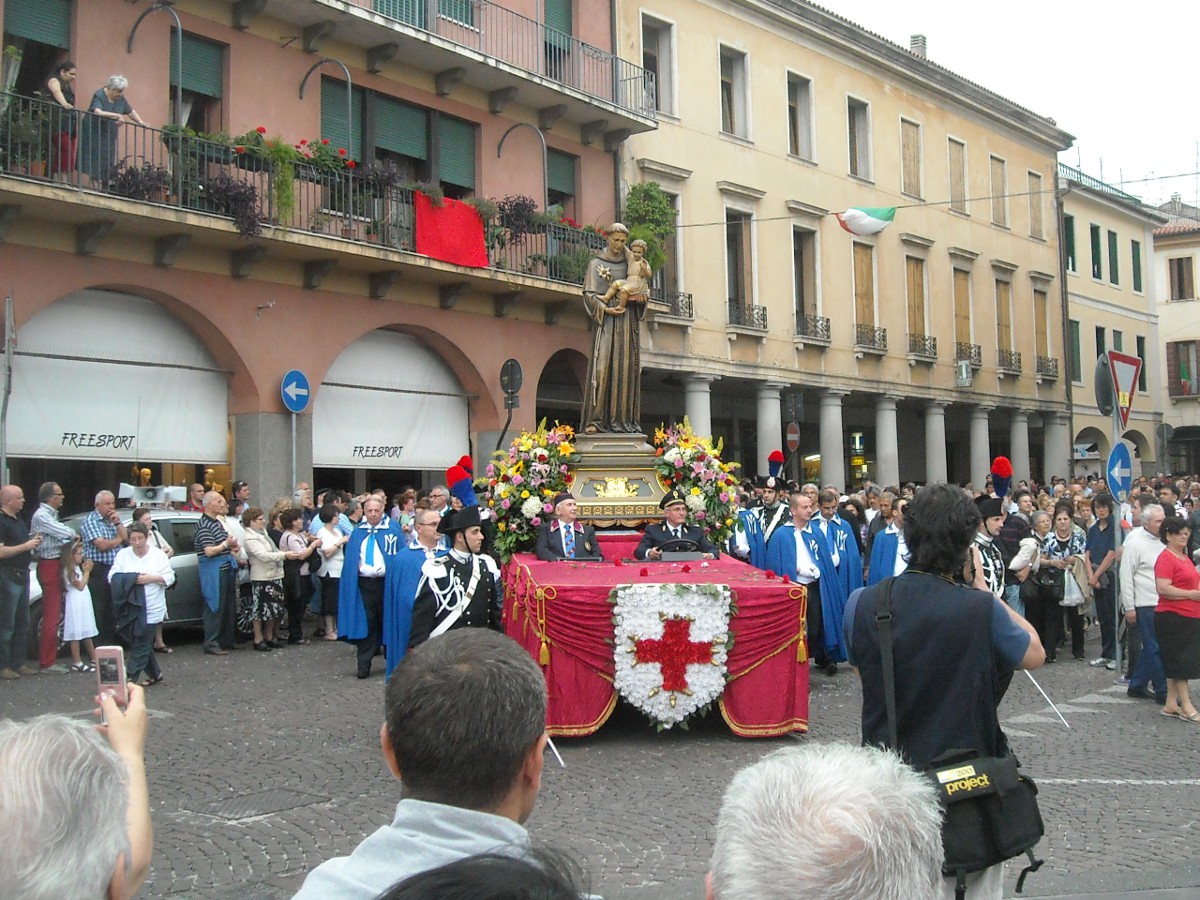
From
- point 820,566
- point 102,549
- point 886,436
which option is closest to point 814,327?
point 886,436

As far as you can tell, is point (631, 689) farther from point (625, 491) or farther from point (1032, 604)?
point (1032, 604)

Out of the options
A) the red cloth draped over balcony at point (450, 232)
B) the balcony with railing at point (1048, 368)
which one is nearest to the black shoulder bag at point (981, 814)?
the red cloth draped over balcony at point (450, 232)

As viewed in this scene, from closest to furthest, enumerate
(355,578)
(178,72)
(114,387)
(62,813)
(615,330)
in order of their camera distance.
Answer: (62,813) < (355,578) < (615,330) < (178,72) < (114,387)

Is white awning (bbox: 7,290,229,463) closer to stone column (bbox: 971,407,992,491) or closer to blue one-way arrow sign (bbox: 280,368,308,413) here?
blue one-way arrow sign (bbox: 280,368,308,413)

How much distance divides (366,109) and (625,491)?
9.21 m

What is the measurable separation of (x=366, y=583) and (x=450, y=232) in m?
8.47

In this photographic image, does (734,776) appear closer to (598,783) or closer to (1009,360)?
(598,783)

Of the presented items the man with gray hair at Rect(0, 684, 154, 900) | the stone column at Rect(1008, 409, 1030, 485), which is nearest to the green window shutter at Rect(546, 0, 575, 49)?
the stone column at Rect(1008, 409, 1030, 485)

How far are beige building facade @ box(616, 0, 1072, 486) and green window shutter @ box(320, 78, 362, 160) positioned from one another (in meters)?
6.37

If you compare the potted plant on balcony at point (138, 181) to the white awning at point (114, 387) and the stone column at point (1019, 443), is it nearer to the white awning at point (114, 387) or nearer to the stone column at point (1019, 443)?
the white awning at point (114, 387)

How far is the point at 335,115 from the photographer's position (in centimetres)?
1900

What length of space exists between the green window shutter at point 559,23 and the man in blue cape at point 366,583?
12102mm

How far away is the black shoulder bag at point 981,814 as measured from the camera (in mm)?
3074

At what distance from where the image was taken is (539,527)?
1210 cm
